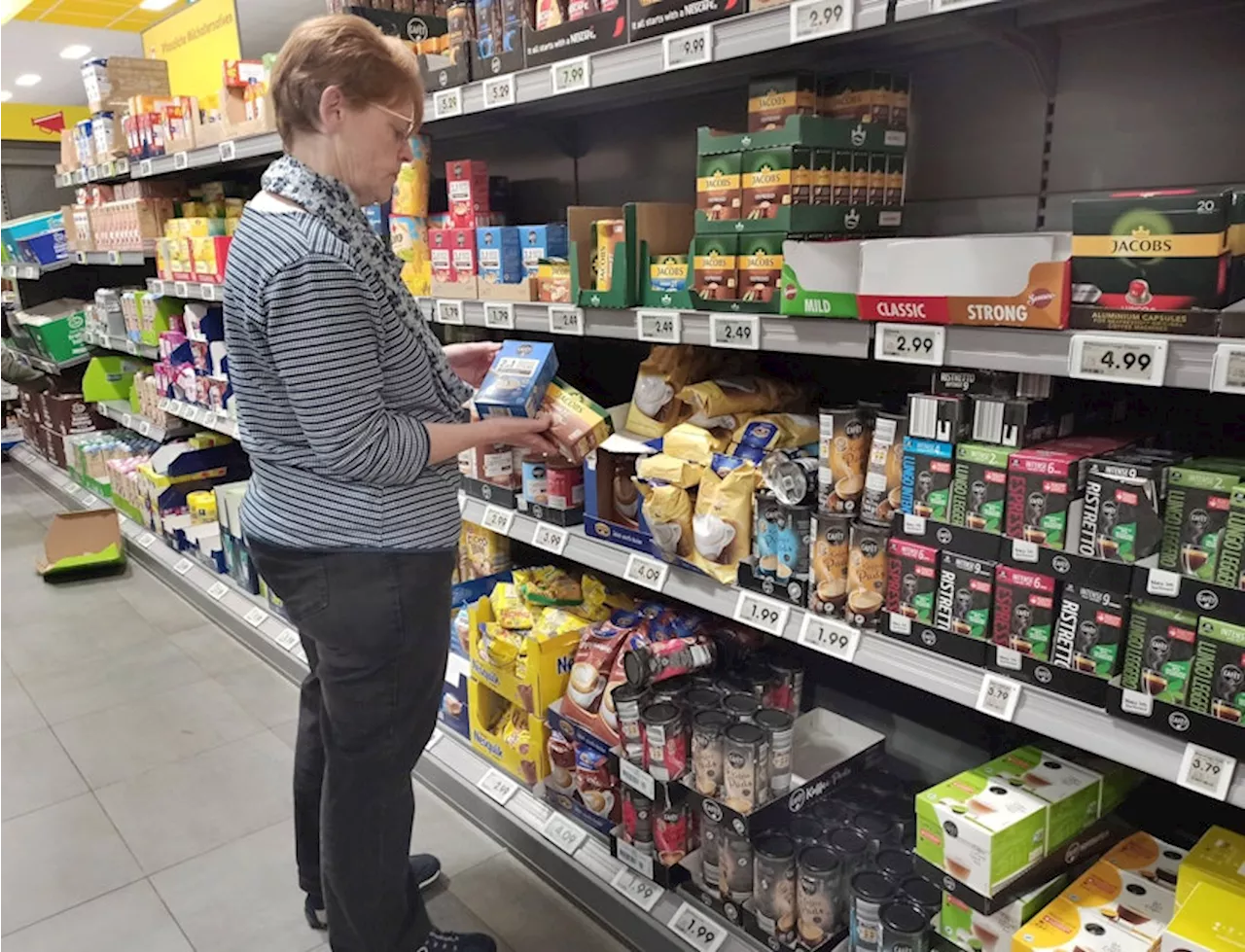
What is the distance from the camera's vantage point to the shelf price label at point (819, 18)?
134 centimetres

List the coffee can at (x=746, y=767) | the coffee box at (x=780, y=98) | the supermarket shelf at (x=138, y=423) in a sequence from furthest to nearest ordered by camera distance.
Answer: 1. the supermarket shelf at (x=138, y=423)
2. the coffee can at (x=746, y=767)
3. the coffee box at (x=780, y=98)

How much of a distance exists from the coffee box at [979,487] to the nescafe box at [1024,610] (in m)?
0.08

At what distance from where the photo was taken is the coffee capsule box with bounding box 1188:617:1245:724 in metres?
1.15

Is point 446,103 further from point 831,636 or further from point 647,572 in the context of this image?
point 831,636

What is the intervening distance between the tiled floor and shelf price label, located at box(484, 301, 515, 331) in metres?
1.30

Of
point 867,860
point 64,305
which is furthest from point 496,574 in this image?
point 64,305

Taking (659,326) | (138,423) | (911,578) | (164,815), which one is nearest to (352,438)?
(659,326)

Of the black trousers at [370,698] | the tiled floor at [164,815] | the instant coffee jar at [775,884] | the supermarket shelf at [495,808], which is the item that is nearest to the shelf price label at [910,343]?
the black trousers at [370,698]

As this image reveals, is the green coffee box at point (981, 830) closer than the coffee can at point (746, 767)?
Yes

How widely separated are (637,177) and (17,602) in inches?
134

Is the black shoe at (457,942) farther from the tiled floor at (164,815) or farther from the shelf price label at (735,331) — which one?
the shelf price label at (735,331)

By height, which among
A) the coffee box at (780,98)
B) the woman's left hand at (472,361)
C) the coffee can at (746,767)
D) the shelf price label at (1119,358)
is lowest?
the coffee can at (746,767)

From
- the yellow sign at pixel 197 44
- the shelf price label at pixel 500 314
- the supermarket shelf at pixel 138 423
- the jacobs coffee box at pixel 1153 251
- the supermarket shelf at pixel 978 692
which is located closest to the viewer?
the jacobs coffee box at pixel 1153 251

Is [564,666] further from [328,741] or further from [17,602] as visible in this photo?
[17,602]
